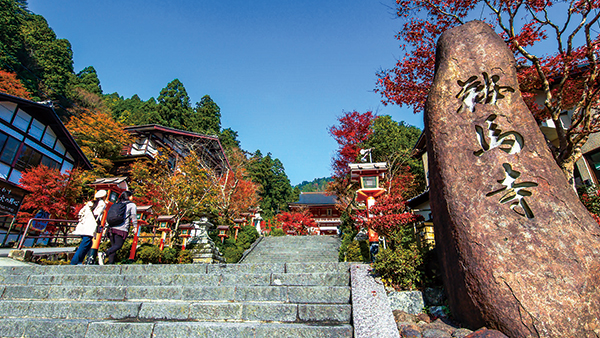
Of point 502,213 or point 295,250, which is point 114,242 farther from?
point 295,250

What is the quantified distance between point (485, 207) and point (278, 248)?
11.1 m

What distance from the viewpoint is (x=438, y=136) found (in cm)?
404

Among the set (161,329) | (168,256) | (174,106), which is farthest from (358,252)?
(174,106)

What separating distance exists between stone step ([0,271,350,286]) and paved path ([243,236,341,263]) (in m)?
6.60

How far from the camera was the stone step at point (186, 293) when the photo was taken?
402cm

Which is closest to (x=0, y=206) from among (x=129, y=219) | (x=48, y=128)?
(x=48, y=128)

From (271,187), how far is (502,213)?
33939mm

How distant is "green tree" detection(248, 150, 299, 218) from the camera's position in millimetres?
35125

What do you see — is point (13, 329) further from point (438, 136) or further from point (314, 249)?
point (314, 249)

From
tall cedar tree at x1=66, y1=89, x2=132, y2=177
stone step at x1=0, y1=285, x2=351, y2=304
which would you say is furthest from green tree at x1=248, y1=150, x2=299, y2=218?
stone step at x1=0, y1=285, x2=351, y2=304

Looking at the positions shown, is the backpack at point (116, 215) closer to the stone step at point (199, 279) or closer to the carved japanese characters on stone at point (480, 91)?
the stone step at point (199, 279)

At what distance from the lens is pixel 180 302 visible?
4.16 meters

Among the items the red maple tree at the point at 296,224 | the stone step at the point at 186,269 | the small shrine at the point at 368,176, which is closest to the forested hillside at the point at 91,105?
the red maple tree at the point at 296,224

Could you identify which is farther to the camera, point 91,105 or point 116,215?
point 91,105
